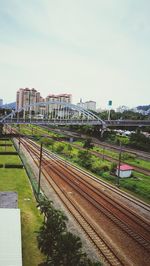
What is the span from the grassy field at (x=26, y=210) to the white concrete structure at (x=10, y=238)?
7.52ft

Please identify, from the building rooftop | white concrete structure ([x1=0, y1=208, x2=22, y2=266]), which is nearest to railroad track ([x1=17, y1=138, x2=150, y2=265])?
the building rooftop

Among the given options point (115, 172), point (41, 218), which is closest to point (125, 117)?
point (115, 172)

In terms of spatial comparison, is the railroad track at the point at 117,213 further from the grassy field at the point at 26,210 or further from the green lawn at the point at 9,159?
the green lawn at the point at 9,159

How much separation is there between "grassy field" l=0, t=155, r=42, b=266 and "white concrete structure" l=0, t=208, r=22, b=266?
7.52ft

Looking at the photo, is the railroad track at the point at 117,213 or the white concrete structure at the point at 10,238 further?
the railroad track at the point at 117,213

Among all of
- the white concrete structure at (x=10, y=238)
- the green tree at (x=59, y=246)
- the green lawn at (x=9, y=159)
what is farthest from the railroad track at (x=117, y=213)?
the green lawn at (x=9, y=159)

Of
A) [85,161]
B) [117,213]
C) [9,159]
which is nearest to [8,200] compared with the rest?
[117,213]

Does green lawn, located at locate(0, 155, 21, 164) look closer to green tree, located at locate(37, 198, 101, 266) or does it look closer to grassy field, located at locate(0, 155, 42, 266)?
grassy field, located at locate(0, 155, 42, 266)

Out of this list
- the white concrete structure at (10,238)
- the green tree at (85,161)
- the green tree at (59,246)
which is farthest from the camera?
the green tree at (85,161)

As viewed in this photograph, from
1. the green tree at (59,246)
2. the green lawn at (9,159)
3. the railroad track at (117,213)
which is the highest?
the green tree at (59,246)

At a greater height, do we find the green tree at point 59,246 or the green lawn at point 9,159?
the green tree at point 59,246

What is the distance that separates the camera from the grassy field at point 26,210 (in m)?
23.5

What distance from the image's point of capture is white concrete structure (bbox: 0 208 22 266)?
18828mm

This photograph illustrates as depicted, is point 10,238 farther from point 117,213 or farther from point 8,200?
point 117,213
